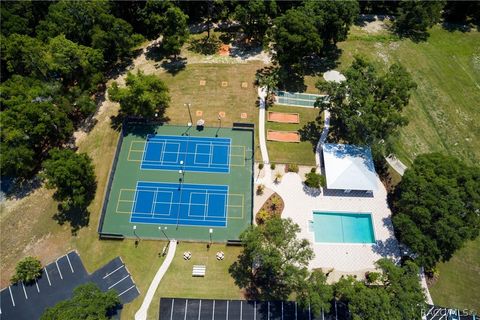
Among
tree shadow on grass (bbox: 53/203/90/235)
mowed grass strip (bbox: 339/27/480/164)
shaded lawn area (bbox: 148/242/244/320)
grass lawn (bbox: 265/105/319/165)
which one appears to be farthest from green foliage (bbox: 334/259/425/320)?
tree shadow on grass (bbox: 53/203/90/235)

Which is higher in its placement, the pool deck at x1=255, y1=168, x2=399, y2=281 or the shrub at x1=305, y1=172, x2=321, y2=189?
the shrub at x1=305, y1=172, x2=321, y2=189

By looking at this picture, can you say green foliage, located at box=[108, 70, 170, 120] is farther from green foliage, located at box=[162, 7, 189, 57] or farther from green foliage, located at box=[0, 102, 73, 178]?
green foliage, located at box=[162, 7, 189, 57]

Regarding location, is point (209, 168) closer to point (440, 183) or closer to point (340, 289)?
point (340, 289)

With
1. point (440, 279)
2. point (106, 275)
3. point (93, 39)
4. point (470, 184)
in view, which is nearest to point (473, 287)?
point (440, 279)

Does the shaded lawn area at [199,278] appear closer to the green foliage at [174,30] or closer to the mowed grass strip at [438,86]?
the mowed grass strip at [438,86]

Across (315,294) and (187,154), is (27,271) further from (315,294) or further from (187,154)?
(315,294)
